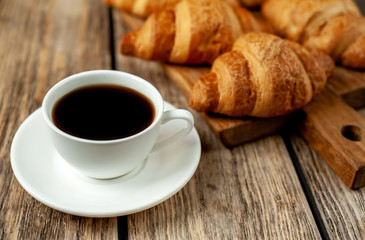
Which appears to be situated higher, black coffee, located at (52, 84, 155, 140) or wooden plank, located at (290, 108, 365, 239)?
black coffee, located at (52, 84, 155, 140)

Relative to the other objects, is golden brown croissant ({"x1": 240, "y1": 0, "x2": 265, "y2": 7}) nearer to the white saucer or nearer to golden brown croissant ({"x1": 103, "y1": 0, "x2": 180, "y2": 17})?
golden brown croissant ({"x1": 103, "y1": 0, "x2": 180, "y2": 17})

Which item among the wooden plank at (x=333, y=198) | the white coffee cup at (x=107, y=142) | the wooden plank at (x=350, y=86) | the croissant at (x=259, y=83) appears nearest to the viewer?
the white coffee cup at (x=107, y=142)

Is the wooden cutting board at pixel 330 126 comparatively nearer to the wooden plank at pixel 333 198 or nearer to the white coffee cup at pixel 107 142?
the wooden plank at pixel 333 198

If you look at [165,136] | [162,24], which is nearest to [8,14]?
[162,24]

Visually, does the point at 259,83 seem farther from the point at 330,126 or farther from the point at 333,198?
the point at 333,198

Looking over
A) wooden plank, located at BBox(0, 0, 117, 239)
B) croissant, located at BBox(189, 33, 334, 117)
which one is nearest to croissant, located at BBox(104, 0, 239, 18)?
wooden plank, located at BBox(0, 0, 117, 239)

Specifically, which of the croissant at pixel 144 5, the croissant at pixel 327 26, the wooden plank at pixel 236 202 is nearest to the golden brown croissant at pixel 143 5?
the croissant at pixel 144 5

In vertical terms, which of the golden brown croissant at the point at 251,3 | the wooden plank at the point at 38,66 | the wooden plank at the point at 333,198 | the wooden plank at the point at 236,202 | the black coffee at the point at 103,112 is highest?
the golden brown croissant at the point at 251,3

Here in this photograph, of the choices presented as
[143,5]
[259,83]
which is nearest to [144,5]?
[143,5]
